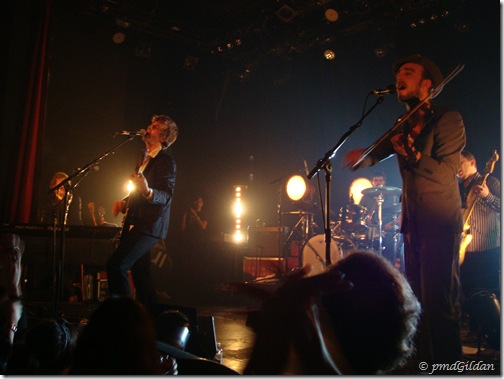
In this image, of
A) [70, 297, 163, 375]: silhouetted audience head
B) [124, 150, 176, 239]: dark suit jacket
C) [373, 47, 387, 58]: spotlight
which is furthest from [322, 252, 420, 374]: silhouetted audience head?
[373, 47, 387, 58]: spotlight

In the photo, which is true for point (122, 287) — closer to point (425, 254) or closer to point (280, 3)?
point (425, 254)

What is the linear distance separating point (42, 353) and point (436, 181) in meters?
2.85

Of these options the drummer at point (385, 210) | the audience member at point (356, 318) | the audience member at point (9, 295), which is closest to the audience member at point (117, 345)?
the audience member at point (356, 318)

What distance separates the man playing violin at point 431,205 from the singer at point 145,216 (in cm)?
215

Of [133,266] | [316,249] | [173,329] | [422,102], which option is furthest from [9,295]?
[316,249]

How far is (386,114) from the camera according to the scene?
10.4 meters

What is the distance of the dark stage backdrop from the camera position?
8664 mm

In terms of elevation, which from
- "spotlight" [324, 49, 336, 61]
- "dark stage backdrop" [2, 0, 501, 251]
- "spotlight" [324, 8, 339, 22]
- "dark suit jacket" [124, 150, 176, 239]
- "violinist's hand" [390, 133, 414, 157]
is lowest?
"dark suit jacket" [124, 150, 176, 239]

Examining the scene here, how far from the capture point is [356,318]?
1.45 meters

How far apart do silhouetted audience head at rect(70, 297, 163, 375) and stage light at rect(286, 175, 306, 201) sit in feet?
28.9

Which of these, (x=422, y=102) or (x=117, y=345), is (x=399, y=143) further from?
(x=117, y=345)

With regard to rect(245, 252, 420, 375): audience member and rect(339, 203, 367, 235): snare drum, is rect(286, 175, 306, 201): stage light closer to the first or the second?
rect(339, 203, 367, 235): snare drum

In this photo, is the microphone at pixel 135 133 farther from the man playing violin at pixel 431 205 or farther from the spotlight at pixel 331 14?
the spotlight at pixel 331 14

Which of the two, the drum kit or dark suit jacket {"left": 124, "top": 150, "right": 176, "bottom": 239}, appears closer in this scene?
dark suit jacket {"left": 124, "top": 150, "right": 176, "bottom": 239}
